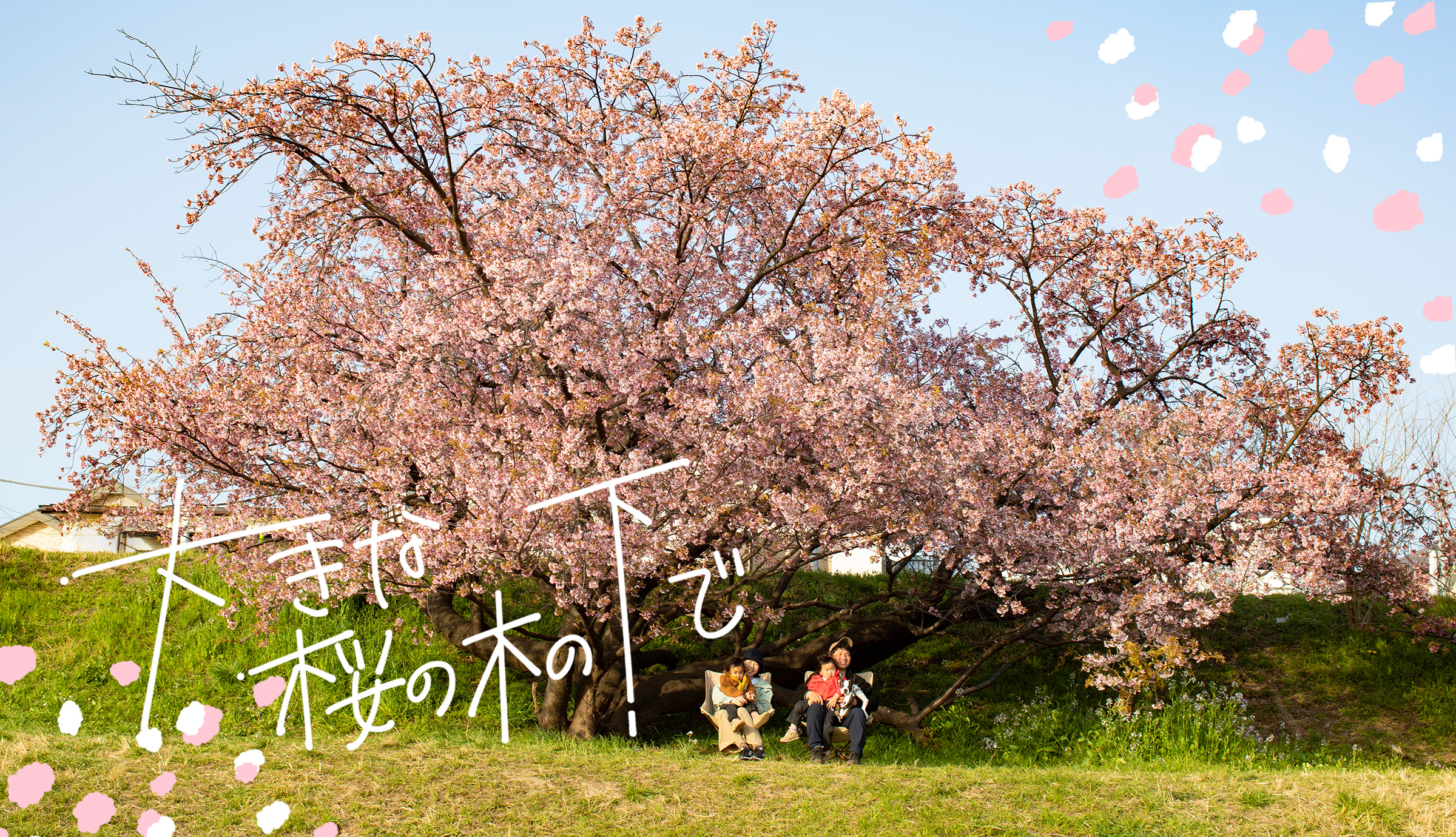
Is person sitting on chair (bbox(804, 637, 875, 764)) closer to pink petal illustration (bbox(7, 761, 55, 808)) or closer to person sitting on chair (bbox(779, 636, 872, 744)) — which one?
person sitting on chair (bbox(779, 636, 872, 744))

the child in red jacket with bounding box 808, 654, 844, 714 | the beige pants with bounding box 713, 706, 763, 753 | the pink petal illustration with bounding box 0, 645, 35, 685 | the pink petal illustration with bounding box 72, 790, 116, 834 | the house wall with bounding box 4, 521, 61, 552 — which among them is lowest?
A: the pink petal illustration with bounding box 72, 790, 116, 834

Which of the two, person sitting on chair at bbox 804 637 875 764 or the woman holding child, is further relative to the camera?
the woman holding child

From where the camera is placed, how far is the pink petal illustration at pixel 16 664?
16.1 metres

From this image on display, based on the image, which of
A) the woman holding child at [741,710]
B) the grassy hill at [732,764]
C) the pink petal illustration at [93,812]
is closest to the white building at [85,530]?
the grassy hill at [732,764]

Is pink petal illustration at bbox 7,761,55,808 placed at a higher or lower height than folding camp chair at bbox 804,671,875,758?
lower

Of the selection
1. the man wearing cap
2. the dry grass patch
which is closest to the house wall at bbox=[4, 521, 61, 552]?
the dry grass patch

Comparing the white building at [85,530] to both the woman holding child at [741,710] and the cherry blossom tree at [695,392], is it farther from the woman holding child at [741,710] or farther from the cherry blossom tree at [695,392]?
the woman holding child at [741,710]

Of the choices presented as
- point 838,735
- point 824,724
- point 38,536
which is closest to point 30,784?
point 824,724

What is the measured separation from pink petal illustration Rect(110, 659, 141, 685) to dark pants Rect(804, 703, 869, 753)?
1091 cm

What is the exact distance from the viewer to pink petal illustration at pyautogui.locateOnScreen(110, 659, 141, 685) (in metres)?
15.8

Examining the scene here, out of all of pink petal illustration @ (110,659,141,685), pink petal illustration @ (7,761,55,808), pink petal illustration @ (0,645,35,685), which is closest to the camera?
pink petal illustration @ (7,761,55,808)

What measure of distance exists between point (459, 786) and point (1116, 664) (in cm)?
959

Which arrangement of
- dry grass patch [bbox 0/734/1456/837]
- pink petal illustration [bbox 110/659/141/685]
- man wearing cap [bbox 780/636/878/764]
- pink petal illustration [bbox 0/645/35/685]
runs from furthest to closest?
pink petal illustration [bbox 0/645/35/685] < pink petal illustration [bbox 110/659/141/685] < man wearing cap [bbox 780/636/878/764] < dry grass patch [bbox 0/734/1456/837]

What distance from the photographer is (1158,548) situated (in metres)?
11.9
